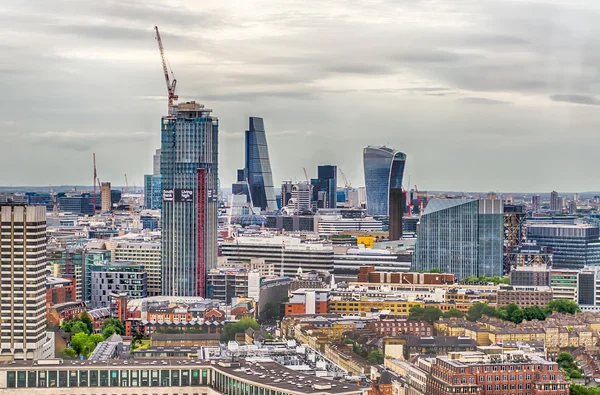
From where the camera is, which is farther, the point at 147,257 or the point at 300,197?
the point at 300,197

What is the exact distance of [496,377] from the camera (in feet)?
133

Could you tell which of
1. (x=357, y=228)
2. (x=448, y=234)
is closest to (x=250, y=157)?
(x=357, y=228)

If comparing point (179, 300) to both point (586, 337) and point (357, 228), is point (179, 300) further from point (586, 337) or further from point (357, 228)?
point (357, 228)

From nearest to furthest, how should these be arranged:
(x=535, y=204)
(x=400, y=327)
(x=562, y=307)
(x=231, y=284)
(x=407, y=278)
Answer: (x=400, y=327), (x=562, y=307), (x=231, y=284), (x=407, y=278), (x=535, y=204)

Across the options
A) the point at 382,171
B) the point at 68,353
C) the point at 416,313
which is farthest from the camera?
the point at 382,171

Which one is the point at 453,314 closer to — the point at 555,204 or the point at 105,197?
the point at 555,204

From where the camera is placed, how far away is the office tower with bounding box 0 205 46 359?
4781 cm

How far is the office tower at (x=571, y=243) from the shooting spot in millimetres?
88062

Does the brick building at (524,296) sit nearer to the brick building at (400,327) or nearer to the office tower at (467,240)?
the brick building at (400,327)

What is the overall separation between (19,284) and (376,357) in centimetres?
1260

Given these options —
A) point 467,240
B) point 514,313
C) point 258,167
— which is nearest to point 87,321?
point 514,313

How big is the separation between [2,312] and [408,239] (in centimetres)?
5907

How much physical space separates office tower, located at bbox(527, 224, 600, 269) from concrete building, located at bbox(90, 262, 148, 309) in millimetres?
28093

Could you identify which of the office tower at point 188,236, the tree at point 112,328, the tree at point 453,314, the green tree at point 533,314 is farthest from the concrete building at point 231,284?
the green tree at point 533,314
